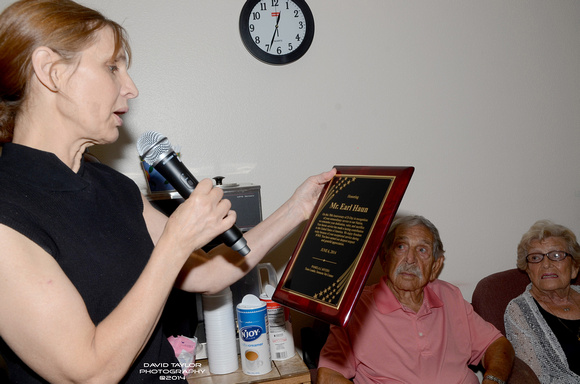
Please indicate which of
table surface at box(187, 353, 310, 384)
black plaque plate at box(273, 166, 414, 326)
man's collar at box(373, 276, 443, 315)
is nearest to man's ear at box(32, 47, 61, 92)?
black plaque plate at box(273, 166, 414, 326)

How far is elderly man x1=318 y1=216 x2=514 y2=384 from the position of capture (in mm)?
1997

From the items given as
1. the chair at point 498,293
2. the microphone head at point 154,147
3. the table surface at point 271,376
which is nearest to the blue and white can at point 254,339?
the table surface at point 271,376

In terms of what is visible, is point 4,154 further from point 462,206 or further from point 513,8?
point 513,8

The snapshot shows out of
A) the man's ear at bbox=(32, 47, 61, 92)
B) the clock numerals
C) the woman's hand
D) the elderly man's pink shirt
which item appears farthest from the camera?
the clock numerals

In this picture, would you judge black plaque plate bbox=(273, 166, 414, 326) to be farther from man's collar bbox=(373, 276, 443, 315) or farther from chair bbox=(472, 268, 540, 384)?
chair bbox=(472, 268, 540, 384)

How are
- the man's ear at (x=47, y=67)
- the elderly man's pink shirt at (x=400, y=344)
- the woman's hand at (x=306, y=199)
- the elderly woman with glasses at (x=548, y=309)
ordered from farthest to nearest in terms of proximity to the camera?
the elderly woman with glasses at (x=548, y=309), the elderly man's pink shirt at (x=400, y=344), the woman's hand at (x=306, y=199), the man's ear at (x=47, y=67)

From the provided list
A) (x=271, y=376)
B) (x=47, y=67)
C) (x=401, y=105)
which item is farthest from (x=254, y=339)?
(x=401, y=105)

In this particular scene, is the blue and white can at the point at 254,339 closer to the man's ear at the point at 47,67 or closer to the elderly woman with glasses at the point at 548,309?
the man's ear at the point at 47,67

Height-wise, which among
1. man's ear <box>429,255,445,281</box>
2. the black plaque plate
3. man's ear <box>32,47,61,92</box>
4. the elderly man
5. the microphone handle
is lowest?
the elderly man

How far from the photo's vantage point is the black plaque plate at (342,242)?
112cm

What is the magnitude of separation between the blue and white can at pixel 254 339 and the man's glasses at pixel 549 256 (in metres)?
1.49

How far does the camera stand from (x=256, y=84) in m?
2.36

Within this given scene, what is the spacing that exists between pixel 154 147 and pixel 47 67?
0.26 m

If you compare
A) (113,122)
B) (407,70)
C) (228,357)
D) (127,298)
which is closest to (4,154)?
(113,122)
